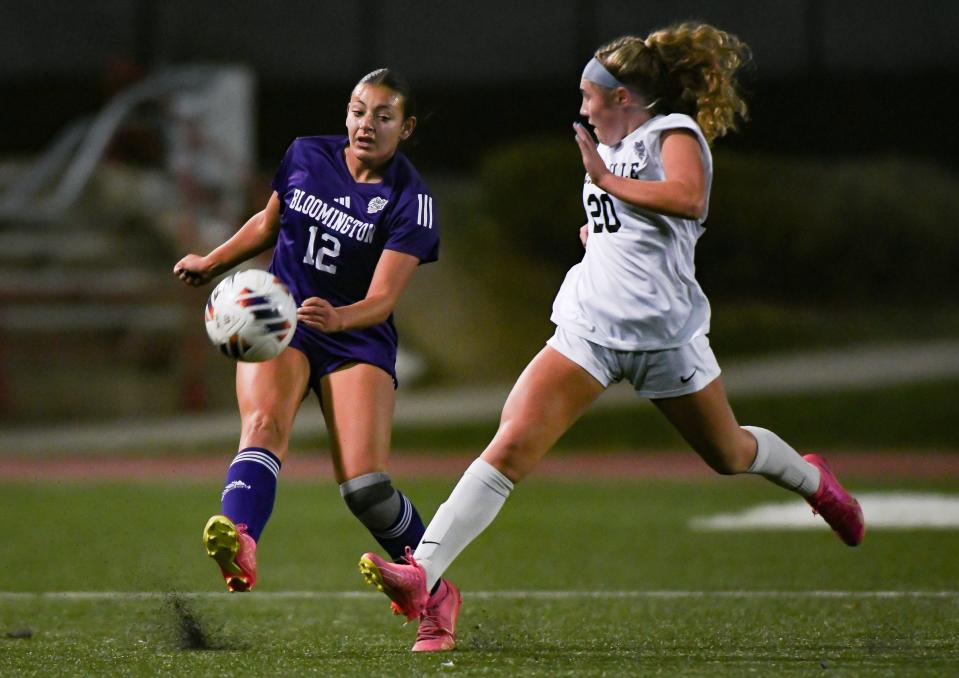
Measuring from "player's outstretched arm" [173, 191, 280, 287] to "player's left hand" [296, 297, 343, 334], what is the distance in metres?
0.62

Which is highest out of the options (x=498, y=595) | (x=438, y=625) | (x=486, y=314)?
(x=438, y=625)

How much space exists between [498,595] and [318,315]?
2377 millimetres

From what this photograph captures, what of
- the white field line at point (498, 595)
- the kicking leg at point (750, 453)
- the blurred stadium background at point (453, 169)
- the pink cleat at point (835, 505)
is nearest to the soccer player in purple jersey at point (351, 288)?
the kicking leg at point (750, 453)

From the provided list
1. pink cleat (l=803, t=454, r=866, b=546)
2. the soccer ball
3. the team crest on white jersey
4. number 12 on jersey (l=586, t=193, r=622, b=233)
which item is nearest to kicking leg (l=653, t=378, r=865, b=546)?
pink cleat (l=803, t=454, r=866, b=546)

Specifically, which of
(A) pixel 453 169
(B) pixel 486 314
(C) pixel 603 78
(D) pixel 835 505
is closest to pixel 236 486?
(C) pixel 603 78

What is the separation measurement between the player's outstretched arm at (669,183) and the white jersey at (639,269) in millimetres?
73

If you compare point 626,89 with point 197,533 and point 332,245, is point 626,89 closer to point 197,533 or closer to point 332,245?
point 332,245

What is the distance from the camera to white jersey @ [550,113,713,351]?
5.08 m

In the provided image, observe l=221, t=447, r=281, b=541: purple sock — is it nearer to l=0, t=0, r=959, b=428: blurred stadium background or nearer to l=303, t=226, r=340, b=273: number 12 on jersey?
l=303, t=226, r=340, b=273: number 12 on jersey

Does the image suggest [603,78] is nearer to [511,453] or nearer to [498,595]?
[511,453]

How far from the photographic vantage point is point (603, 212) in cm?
518

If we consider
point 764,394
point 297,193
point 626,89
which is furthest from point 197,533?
point 764,394

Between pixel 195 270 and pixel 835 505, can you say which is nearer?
pixel 195 270

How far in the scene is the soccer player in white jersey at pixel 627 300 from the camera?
5.02 metres
